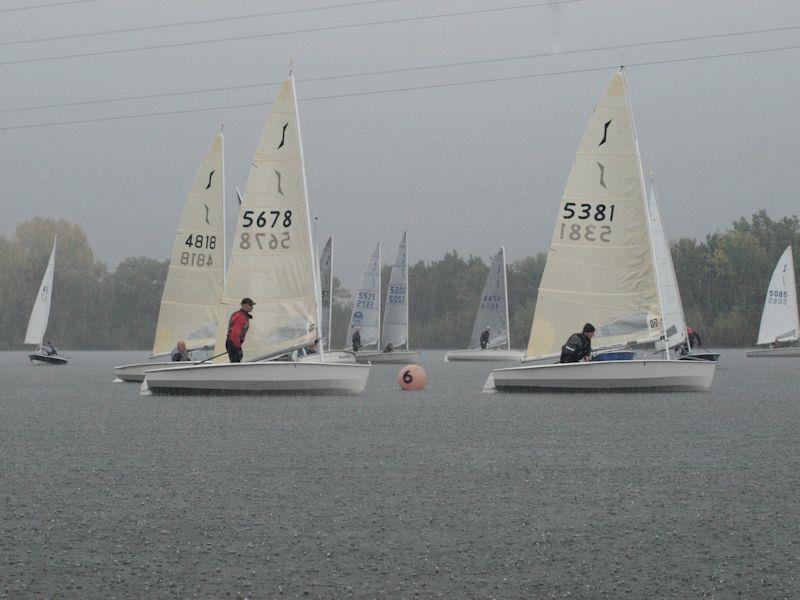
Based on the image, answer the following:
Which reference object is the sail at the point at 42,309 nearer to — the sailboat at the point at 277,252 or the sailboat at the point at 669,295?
the sailboat at the point at 669,295

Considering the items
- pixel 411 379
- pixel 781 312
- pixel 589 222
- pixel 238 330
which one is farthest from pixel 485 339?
pixel 238 330

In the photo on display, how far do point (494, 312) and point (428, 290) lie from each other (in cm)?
6811

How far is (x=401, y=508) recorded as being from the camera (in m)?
9.24

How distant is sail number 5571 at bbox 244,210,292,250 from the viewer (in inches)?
1014

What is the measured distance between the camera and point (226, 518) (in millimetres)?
8758

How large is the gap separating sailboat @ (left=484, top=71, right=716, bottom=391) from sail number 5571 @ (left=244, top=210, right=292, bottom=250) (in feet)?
17.7

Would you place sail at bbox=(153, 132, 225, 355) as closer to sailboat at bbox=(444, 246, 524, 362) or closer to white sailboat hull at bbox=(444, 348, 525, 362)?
white sailboat hull at bbox=(444, 348, 525, 362)

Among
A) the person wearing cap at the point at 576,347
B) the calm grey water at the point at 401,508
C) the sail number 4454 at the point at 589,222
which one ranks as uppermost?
the sail number 4454 at the point at 589,222

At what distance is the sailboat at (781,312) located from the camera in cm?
6209

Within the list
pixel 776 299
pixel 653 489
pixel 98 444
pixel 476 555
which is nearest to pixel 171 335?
pixel 98 444

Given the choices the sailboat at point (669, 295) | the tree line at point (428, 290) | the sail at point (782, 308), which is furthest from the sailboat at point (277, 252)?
the tree line at point (428, 290)

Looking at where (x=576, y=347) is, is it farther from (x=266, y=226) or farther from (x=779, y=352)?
(x=779, y=352)

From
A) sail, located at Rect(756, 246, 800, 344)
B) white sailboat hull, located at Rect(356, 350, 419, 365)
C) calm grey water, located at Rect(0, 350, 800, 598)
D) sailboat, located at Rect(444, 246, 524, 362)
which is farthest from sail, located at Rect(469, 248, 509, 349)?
calm grey water, located at Rect(0, 350, 800, 598)

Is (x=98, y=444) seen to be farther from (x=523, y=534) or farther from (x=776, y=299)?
(x=776, y=299)
